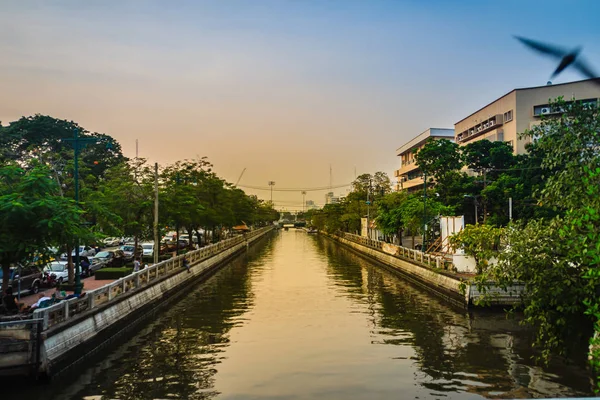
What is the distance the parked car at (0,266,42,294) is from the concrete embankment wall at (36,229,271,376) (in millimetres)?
5093

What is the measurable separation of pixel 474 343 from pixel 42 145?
254 ft

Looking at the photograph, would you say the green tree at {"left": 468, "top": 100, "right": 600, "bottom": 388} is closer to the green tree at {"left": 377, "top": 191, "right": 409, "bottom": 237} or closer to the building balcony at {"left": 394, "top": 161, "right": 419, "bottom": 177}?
the green tree at {"left": 377, "top": 191, "right": 409, "bottom": 237}

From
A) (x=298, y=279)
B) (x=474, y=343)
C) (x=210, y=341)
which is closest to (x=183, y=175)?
(x=298, y=279)

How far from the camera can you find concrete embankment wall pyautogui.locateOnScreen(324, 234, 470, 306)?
1187 inches

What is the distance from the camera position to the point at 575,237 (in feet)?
35.2

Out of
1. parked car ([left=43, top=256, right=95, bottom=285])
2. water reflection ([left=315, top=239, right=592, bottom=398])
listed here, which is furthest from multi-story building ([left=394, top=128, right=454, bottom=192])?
parked car ([left=43, top=256, right=95, bottom=285])

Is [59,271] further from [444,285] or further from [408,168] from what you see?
[408,168]

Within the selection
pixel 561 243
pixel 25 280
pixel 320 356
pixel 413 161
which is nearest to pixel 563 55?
pixel 561 243

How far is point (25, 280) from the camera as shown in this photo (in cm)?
2678

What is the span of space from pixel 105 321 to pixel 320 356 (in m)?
8.69

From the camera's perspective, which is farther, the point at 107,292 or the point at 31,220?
the point at 107,292

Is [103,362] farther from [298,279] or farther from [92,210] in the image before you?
[298,279]

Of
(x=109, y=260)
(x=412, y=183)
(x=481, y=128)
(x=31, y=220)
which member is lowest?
(x=109, y=260)

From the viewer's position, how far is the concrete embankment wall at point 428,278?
3014cm
